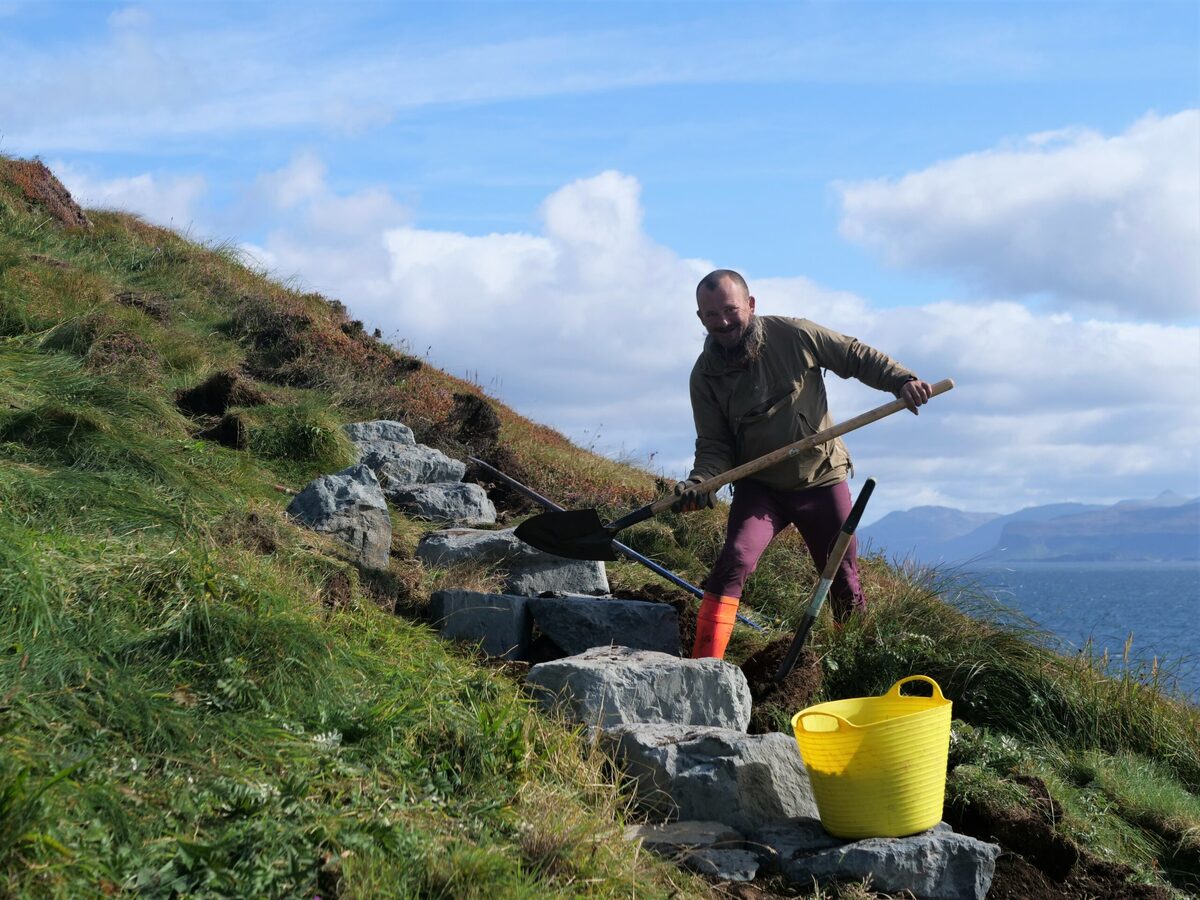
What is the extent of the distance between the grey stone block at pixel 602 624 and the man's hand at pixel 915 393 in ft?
5.97

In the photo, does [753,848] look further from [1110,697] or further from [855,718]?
[1110,697]

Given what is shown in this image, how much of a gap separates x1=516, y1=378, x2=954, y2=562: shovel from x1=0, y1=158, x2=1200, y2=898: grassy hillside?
519 millimetres

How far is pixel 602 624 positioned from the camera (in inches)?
255

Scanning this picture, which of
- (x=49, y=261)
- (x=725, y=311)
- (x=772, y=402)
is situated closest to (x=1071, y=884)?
(x=772, y=402)

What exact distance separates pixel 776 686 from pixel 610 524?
1394mm

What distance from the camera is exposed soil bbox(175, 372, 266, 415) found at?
33.4 feet

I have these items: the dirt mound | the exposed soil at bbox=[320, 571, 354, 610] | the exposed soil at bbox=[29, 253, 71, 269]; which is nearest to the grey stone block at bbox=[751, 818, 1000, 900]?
the exposed soil at bbox=[320, 571, 354, 610]

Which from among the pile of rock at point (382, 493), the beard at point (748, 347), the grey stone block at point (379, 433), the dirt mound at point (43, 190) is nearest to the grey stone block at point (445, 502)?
the pile of rock at point (382, 493)

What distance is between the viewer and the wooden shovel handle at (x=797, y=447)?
20.4 feet

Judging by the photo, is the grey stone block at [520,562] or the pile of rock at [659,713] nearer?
the pile of rock at [659,713]

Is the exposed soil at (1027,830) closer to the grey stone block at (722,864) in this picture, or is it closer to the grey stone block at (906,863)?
the grey stone block at (906,863)

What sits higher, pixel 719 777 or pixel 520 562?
pixel 520 562

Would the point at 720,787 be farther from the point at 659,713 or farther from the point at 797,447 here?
the point at 797,447

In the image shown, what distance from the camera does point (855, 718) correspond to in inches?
199
